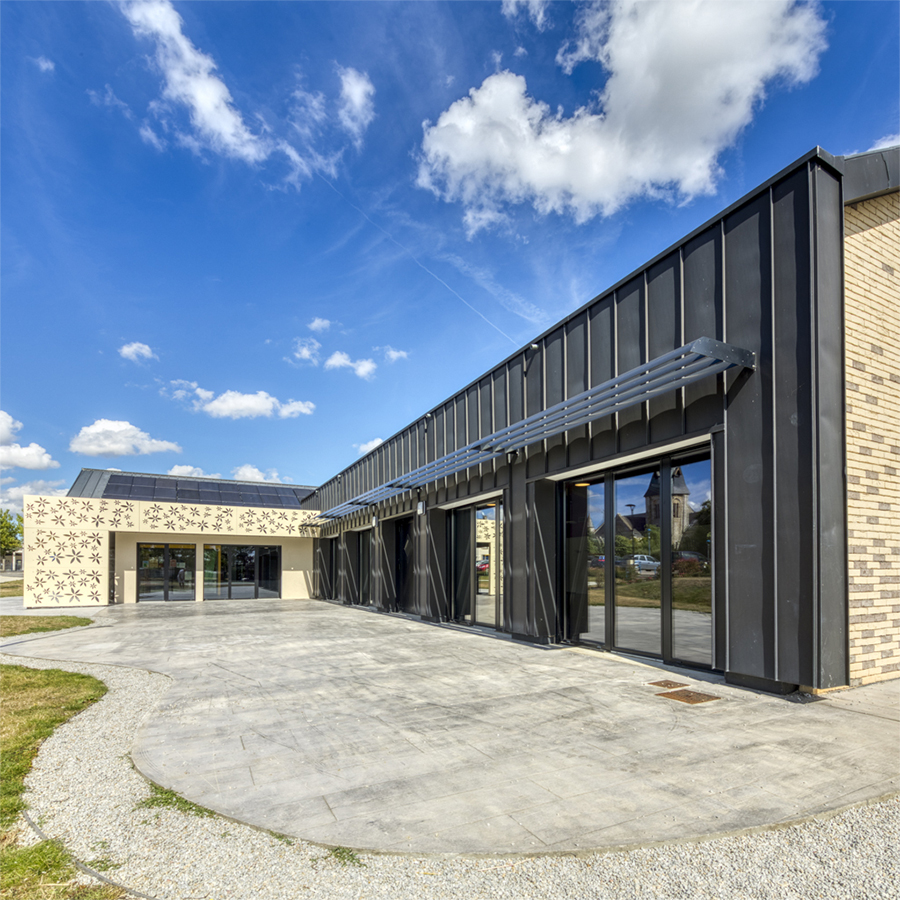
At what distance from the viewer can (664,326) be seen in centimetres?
790

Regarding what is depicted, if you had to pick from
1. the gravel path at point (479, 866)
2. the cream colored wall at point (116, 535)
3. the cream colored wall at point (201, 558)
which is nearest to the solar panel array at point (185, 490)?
the cream colored wall at point (116, 535)

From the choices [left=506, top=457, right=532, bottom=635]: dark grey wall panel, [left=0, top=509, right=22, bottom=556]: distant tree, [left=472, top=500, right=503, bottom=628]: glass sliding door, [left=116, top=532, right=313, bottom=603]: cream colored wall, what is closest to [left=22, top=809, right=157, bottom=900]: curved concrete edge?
[left=506, top=457, right=532, bottom=635]: dark grey wall panel

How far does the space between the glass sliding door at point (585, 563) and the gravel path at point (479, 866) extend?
599 centimetres

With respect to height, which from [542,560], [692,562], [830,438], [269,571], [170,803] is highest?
[830,438]

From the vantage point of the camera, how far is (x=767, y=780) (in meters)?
3.79

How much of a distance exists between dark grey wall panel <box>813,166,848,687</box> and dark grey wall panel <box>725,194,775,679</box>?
49 centimetres

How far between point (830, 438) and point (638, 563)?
130 inches

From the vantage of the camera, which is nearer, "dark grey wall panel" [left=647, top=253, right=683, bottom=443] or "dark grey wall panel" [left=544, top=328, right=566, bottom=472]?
"dark grey wall panel" [left=647, top=253, right=683, bottom=443]

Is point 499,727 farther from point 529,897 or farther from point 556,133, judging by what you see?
point 556,133

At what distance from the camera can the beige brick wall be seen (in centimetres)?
651

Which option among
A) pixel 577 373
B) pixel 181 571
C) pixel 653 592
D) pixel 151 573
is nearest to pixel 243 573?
pixel 181 571

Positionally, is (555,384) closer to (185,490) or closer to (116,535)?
(116,535)

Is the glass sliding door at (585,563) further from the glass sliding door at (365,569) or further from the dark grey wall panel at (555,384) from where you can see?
the glass sliding door at (365,569)

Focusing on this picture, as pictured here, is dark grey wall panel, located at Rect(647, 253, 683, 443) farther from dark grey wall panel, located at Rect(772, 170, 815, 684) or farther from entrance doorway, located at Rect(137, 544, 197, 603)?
entrance doorway, located at Rect(137, 544, 197, 603)
